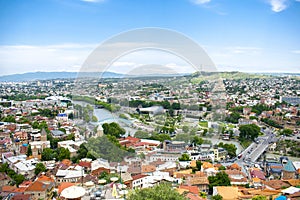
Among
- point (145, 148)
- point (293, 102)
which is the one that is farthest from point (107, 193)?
point (293, 102)

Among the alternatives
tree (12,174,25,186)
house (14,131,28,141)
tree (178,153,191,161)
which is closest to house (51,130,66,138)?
house (14,131,28,141)

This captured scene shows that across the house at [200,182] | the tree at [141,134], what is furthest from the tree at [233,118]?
the house at [200,182]

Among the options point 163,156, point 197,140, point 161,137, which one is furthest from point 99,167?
point 197,140

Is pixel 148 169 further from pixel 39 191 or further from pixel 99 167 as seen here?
pixel 39 191

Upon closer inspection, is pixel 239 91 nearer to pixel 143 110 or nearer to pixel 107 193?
pixel 143 110

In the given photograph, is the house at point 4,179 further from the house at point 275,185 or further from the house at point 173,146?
the house at point 275,185
